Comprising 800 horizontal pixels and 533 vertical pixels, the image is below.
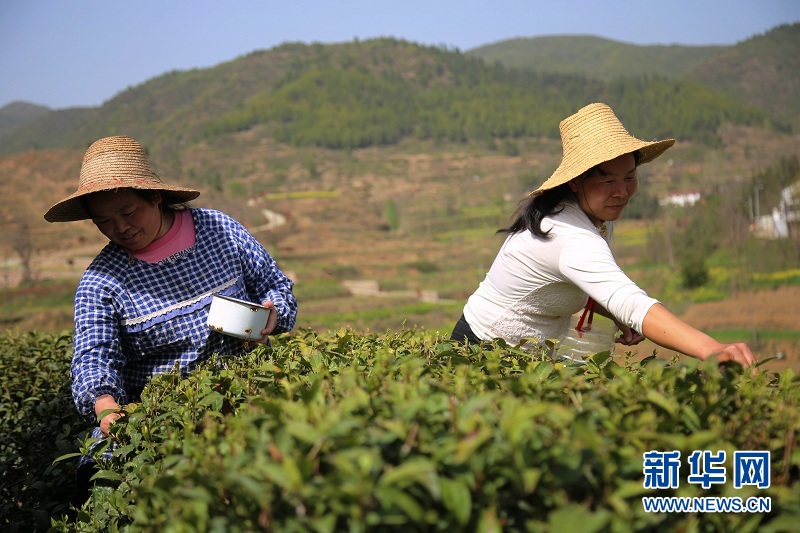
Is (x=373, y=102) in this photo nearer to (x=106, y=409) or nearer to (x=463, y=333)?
(x=463, y=333)

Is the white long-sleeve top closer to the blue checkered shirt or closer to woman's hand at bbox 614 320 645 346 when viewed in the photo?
woman's hand at bbox 614 320 645 346

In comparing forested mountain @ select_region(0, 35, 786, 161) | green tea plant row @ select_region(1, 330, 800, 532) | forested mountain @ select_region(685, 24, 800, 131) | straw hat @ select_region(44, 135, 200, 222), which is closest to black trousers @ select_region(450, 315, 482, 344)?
green tea plant row @ select_region(1, 330, 800, 532)

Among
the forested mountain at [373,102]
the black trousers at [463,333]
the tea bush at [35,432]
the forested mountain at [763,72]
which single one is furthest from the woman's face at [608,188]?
the forested mountain at [763,72]

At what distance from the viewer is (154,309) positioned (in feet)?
10.2

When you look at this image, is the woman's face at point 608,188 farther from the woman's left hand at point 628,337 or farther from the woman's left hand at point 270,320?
the woman's left hand at point 270,320

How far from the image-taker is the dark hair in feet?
9.12

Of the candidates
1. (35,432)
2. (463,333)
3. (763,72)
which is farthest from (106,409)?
(763,72)

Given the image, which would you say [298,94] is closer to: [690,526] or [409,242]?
[409,242]

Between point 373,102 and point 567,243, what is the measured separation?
114089mm

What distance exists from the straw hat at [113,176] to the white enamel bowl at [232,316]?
49cm

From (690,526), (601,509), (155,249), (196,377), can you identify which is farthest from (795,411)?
(155,249)

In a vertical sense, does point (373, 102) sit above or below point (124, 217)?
above

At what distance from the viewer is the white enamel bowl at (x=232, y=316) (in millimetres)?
2975

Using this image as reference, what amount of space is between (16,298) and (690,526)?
33083mm
